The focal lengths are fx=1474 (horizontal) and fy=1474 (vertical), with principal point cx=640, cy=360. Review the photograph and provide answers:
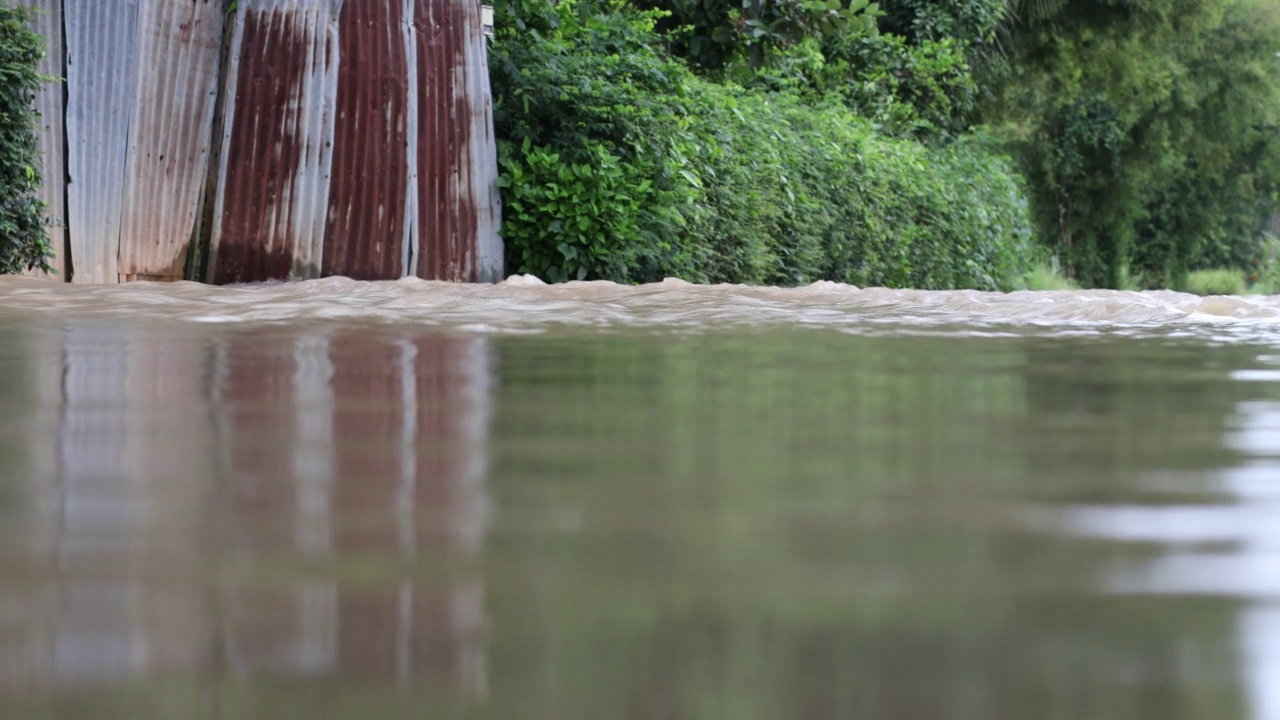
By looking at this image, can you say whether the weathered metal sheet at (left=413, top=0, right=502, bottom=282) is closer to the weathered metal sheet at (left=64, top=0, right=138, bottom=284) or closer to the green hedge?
the green hedge

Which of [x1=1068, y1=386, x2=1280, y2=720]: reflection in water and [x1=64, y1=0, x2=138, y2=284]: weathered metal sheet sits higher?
[x1=64, y1=0, x2=138, y2=284]: weathered metal sheet

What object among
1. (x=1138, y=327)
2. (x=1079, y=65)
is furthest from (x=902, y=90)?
(x=1138, y=327)

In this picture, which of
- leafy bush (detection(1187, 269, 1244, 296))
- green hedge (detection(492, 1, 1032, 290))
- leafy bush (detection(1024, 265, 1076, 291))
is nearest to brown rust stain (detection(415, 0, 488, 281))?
green hedge (detection(492, 1, 1032, 290))

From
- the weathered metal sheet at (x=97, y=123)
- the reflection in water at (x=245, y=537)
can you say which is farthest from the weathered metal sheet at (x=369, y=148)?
the reflection in water at (x=245, y=537)

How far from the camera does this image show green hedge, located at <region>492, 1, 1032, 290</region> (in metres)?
7.34

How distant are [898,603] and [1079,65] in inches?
933

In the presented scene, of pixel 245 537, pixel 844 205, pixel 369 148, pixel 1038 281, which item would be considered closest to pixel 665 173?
pixel 369 148

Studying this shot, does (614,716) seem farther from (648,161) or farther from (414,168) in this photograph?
(648,161)

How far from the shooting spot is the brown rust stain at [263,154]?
6.78 metres

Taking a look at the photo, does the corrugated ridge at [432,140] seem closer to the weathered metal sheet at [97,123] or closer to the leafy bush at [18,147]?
the weathered metal sheet at [97,123]

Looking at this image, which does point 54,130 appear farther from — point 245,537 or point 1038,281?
point 1038,281

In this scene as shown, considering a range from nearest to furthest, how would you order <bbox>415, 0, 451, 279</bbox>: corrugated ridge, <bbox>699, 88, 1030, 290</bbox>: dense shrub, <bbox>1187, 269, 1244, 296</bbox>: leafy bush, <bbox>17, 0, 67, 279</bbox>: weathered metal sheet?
1. <bbox>17, 0, 67, 279</bbox>: weathered metal sheet
2. <bbox>415, 0, 451, 279</bbox>: corrugated ridge
3. <bbox>699, 88, 1030, 290</bbox>: dense shrub
4. <bbox>1187, 269, 1244, 296</bbox>: leafy bush

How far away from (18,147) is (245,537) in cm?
547

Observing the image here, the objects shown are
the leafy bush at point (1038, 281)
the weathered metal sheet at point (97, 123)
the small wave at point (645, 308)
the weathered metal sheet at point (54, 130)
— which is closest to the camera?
the small wave at point (645, 308)
